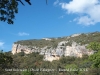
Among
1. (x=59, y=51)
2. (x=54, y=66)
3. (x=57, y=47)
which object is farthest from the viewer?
(x=57, y=47)

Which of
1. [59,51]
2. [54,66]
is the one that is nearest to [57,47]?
[59,51]

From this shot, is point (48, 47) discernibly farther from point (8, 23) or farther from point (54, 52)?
point (8, 23)

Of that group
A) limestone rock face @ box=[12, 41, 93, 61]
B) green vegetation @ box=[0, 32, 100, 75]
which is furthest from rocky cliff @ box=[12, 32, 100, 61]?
green vegetation @ box=[0, 32, 100, 75]

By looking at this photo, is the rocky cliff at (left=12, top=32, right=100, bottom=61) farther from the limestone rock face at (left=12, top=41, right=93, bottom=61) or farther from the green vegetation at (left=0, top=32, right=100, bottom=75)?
the green vegetation at (left=0, top=32, right=100, bottom=75)

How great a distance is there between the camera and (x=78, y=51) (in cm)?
9662

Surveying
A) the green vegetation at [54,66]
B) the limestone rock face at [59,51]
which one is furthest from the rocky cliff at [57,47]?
the green vegetation at [54,66]

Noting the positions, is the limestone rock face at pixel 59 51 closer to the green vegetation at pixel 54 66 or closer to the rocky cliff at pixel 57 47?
the rocky cliff at pixel 57 47

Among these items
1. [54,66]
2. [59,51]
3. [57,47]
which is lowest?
[54,66]

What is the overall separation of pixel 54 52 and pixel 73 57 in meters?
12.4

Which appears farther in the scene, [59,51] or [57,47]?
[57,47]

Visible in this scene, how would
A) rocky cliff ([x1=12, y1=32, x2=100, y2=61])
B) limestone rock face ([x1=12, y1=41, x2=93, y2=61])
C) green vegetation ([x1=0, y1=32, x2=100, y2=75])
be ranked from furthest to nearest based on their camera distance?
rocky cliff ([x1=12, y1=32, x2=100, y2=61])
limestone rock face ([x1=12, y1=41, x2=93, y2=61])
green vegetation ([x1=0, y1=32, x2=100, y2=75])

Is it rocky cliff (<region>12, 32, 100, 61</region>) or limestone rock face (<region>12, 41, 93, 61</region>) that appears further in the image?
rocky cliff (<region>12, 32, 100, 61</region>)

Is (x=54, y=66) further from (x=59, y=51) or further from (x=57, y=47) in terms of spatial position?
(x=57, y=47)

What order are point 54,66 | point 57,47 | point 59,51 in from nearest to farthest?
Answer: point 54,66, point 59,51, point 57,47
